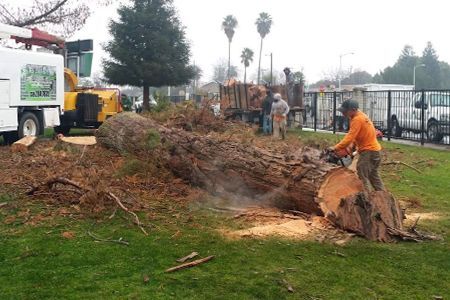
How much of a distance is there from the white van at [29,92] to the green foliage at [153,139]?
262 inches

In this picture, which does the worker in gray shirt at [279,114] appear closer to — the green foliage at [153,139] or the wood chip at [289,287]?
the green foliage at [153,139]

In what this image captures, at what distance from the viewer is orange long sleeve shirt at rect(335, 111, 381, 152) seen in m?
7.14

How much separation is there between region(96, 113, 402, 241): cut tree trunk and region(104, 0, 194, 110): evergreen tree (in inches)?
956

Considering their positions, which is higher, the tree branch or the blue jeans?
the tree branch

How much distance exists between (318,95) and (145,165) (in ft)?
54.4

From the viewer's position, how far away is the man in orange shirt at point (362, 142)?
23.5 ft

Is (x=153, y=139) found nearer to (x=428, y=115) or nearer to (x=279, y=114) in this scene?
(x=279, y=114)

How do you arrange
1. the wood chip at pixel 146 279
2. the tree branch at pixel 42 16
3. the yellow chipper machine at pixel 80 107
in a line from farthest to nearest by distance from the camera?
the tree branch at pixel 42 16 < the yellow chipper machine at pixel 80 107 < the wood chip at pixel 146 279

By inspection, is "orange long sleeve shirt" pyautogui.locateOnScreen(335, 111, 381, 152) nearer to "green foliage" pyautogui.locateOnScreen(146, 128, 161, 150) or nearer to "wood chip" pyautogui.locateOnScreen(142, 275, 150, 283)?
"green foliage" pyautogui.locateOnScreen(146, 128, 161, 150)

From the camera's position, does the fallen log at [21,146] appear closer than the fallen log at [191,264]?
No

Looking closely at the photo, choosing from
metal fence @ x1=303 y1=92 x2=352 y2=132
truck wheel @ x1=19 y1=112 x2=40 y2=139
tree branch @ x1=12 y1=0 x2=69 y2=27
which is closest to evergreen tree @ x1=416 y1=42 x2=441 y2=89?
metal fence @ x1=303 y1=92 x2=352 y2=132

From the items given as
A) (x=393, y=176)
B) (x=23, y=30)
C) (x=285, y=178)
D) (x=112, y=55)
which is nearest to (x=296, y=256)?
(x=285, y=178)

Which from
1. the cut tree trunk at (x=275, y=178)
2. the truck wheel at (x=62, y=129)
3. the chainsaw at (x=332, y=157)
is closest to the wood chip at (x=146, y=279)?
the cut tree trunk at (x=275, y=178)

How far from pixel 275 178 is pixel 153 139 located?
2785 millimetres
